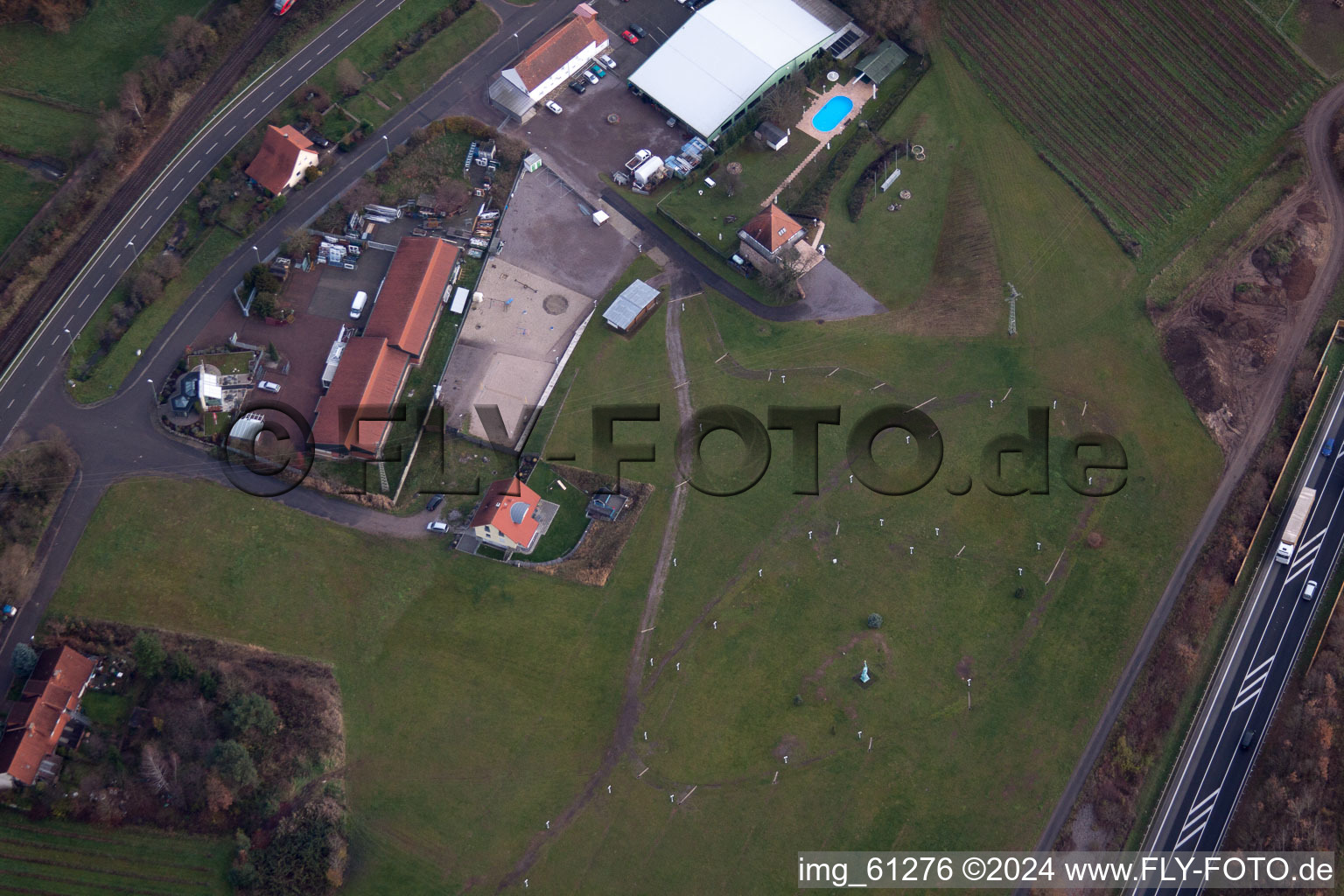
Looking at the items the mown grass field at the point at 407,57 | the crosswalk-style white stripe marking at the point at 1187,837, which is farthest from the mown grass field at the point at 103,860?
the crosswalk-style white stripe marking at the point at 1187,837

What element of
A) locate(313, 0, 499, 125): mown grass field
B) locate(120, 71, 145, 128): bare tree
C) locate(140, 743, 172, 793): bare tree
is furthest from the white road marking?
locate(120, 71, 145, 128): bare tree

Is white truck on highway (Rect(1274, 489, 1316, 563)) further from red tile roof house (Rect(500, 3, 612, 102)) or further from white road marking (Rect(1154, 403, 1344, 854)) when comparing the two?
red tile roof house (Rect(500, 3, 612, 102))

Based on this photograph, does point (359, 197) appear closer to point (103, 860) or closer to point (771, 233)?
point (771, 233)

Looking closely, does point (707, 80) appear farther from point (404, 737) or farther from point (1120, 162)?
point (404, 737)

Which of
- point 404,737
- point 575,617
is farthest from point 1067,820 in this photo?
point 404,737

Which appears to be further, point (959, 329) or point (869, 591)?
point (959, 329)

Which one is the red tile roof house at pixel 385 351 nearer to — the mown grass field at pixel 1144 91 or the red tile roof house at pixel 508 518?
the red tile roof house at pixel 508 518
